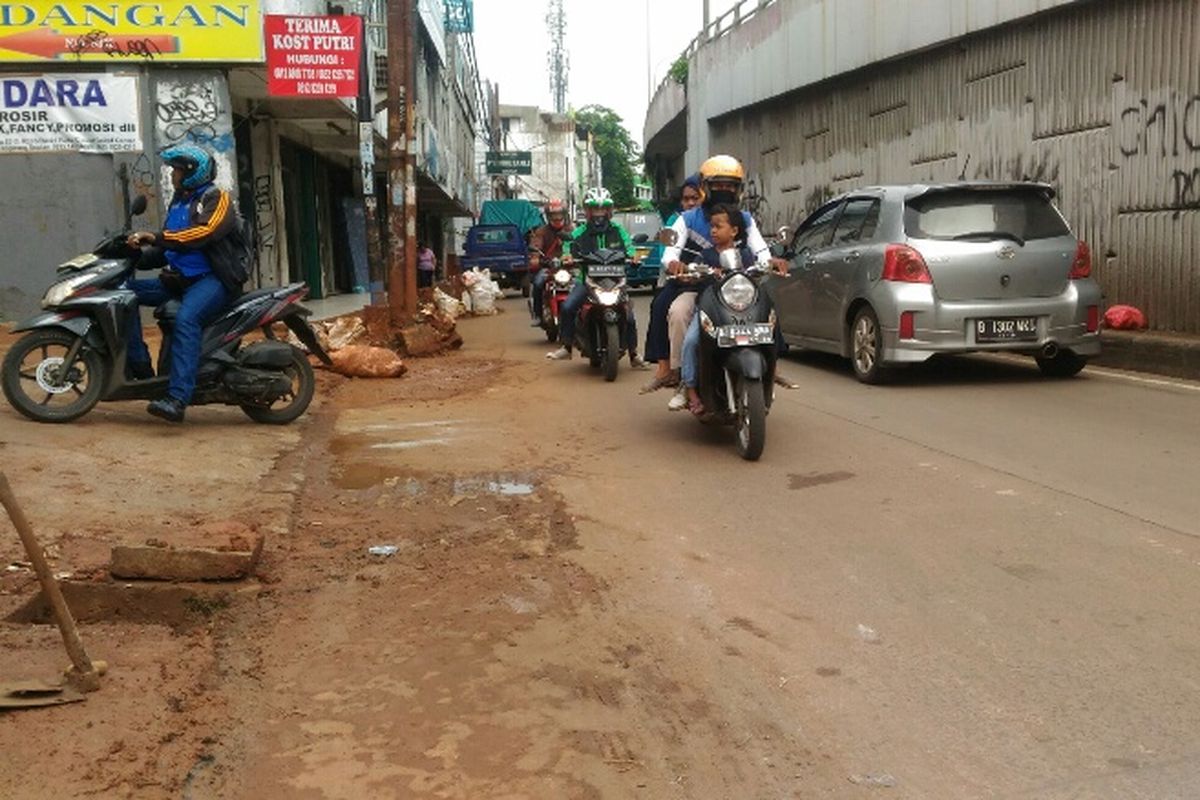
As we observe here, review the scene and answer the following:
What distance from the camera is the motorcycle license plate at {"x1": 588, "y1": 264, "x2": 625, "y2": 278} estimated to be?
10.5 metres

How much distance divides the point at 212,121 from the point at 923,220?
9.84m

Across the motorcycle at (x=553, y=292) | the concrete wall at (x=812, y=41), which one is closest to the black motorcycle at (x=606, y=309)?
the motorcycle at (x=553, y=292)

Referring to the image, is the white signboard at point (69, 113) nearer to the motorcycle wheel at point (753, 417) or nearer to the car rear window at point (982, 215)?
the car rear window at point (982, 215)

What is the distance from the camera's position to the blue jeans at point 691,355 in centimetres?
713

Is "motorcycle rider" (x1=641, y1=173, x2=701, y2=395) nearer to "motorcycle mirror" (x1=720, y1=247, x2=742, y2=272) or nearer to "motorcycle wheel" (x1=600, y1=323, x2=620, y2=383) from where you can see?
"motorcycle mirror" (x1=720, y1=247, x2=742, y2=272)

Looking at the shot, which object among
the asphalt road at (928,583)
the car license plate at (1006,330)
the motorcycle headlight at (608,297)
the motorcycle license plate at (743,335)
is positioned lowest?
the asphalt road at (928,583)

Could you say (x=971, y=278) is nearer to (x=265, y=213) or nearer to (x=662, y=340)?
(x=662, y=340)

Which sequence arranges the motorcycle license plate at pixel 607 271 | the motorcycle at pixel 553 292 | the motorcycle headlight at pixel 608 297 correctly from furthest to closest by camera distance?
1. the motorcycle at pixel 553 292
2. the motorcycle license plate at pixel 607 271
3. the motorcycle headlight at pixel 608 297

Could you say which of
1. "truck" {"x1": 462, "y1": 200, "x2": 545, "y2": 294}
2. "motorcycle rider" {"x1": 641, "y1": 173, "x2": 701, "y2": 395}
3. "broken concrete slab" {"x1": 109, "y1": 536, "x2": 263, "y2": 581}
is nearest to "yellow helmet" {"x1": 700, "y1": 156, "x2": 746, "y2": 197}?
"motorcycle rider" {"x1": 641, "y1": 173, "x2": 701, "y2": 395}

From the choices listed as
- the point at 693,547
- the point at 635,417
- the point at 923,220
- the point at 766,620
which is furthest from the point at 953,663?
the point at 923,220

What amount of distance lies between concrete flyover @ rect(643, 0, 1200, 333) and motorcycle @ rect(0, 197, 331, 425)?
29.0 ft

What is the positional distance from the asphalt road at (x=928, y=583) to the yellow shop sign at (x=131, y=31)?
371 inches

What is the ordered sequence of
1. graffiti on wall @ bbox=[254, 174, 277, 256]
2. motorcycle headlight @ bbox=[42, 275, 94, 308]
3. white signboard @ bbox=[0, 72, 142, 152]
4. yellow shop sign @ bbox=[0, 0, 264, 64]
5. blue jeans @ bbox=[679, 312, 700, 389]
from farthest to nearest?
graffiti on wall @ bbox=[254, 174, 277, 256], white signboard @ bbox=[0, 72, 142, 152], yellow shop sign @ bbox=[0, 0, 264, 64], blue jeans @ bbox=[679, 312, 700, 389], motorcycle headlight @ bbox=[42, 275, 94, 308]

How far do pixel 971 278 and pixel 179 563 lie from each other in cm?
682
